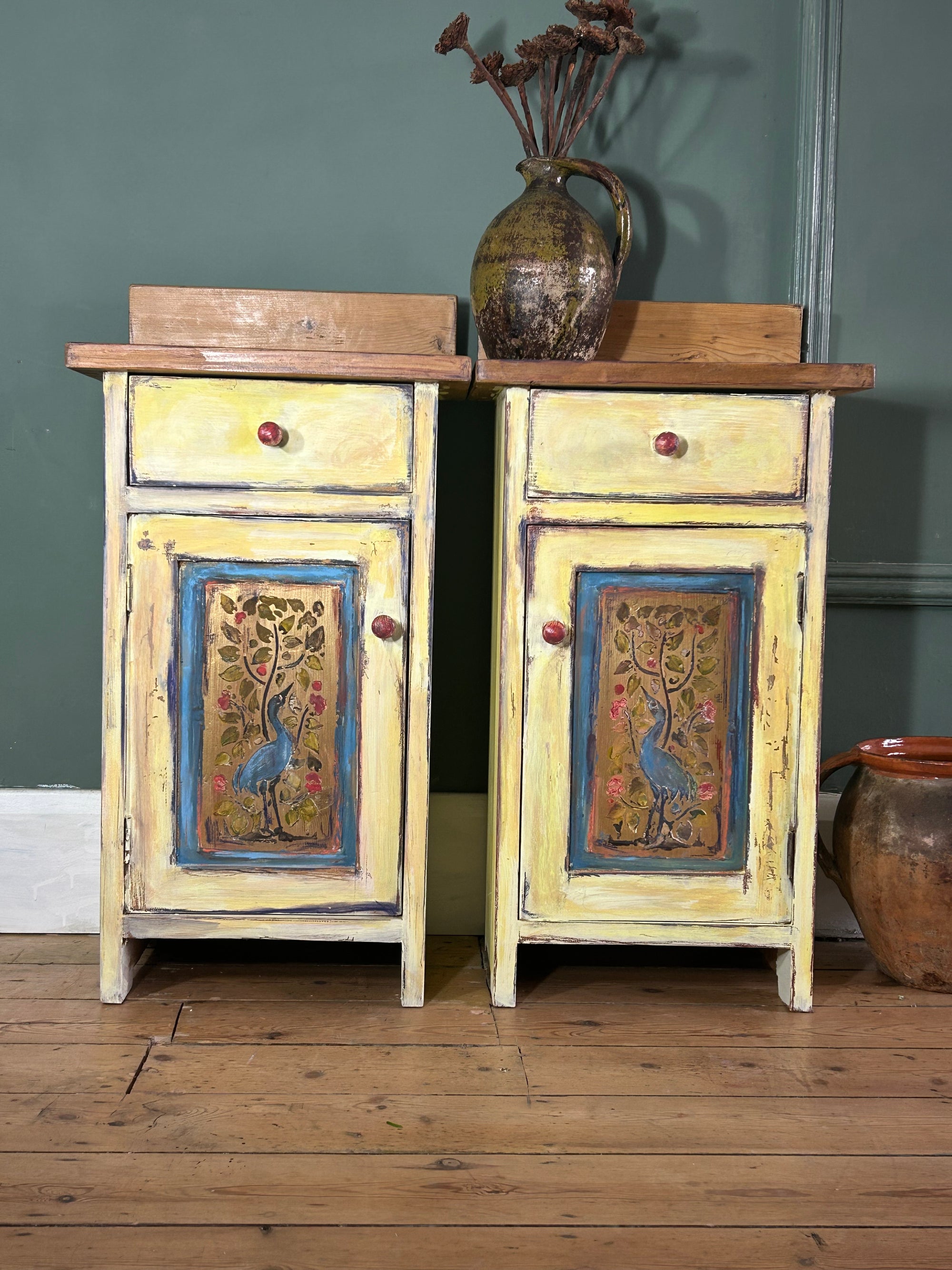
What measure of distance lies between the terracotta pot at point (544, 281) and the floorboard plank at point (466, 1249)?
3.90 feet

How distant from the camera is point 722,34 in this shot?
195cm

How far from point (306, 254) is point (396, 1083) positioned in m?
1.44

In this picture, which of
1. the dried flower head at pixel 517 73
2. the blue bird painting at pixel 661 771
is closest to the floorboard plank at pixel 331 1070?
the blue bird painting at pixel 661 771

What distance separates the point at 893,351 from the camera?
199 cm

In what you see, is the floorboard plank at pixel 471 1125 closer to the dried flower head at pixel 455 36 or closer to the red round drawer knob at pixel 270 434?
the red round drawer knob at pixel 270 434

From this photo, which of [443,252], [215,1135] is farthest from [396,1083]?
[443,252]

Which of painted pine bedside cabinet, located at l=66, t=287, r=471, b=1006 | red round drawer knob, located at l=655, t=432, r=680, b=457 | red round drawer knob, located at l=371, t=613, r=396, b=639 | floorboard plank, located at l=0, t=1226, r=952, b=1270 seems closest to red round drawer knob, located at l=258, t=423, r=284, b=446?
painted pine bedside cabinet, located at l=66, t=287, r=471, b=1006

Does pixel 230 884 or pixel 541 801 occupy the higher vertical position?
pixel 541 801

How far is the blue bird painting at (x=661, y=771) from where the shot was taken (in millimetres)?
1614

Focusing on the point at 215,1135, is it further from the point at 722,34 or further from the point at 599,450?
the point at 722,34

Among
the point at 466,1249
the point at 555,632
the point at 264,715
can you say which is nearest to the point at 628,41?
the point at 555,632

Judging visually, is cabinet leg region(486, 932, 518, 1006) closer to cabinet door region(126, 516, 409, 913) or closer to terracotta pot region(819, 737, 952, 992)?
cabinet door region(126, 516, 409, 913)

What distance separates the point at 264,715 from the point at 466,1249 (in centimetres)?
80

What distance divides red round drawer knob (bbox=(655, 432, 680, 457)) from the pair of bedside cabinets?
0.02 meters
